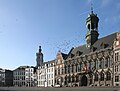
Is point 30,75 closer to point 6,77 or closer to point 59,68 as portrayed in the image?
point 6,77

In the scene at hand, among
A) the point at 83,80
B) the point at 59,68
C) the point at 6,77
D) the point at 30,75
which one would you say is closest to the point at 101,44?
the point at 83,80

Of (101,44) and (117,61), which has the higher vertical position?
(101,44)

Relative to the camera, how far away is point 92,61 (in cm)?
7756

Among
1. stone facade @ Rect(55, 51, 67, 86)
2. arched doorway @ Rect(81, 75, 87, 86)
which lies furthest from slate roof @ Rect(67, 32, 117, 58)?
stone facade @ Rect(55, 51, 67, 86)

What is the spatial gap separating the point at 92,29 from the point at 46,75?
43407 mm

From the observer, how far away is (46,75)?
11888 cm

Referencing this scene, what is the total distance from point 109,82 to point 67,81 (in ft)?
80.0

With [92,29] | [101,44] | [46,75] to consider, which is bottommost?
[46,75]

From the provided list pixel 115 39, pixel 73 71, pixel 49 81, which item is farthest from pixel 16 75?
pixel 115 39

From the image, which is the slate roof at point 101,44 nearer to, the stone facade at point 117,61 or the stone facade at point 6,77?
the stone facade at point 117,61

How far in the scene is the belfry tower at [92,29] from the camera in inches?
3286

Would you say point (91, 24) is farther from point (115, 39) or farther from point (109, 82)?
point (109, 82)

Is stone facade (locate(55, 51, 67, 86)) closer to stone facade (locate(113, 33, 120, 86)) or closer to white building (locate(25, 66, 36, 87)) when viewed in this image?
stone facade (locate(113, 33, 120, 86))

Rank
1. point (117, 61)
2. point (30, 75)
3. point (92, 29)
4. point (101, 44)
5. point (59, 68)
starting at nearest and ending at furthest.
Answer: point (117, 61) < point (101, 44) < point (92, 29) < point (59, 68) < point (30, 75)
